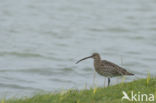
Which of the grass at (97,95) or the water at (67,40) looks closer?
the grass at (97,95)

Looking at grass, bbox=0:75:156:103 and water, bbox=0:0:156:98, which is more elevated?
grass, bbox=0:75:156:103

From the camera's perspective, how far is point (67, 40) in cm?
2950

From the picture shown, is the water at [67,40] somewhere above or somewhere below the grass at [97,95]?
below

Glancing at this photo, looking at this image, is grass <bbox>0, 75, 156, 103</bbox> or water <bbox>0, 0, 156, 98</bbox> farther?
water <bbox>0, 0, 156, 98</bbox>

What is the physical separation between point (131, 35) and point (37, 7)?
841 centimetres

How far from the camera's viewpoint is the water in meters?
20.9

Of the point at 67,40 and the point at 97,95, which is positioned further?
the point at 67,40

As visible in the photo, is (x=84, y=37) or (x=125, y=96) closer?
(x=125, y=96)

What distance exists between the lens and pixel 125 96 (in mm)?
10805

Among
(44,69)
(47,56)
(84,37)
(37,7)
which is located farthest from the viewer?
(37,7)

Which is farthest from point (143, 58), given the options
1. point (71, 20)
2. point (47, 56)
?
point (71, 20)

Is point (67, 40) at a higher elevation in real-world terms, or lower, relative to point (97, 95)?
lower

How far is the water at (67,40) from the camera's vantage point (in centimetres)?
2089

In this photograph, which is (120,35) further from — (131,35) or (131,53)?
(131,53)
